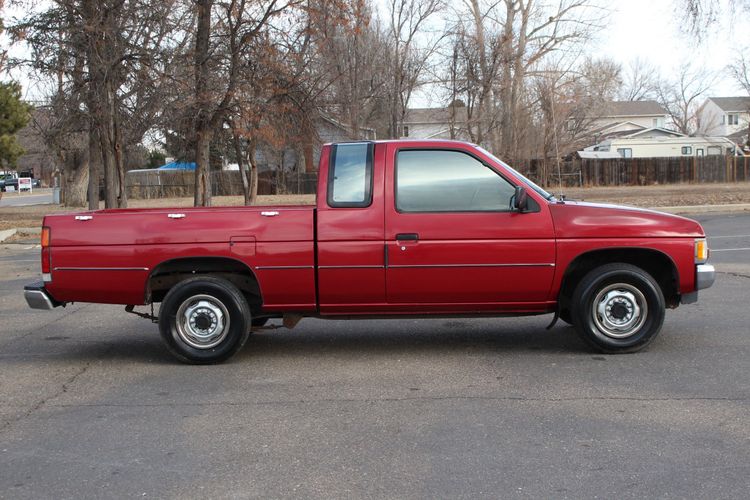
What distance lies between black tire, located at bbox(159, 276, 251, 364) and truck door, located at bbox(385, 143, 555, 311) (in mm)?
1348

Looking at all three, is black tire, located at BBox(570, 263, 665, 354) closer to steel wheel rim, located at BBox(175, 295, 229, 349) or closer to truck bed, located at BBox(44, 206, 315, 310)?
truck bed, located at BBox(44, 206, 315, 310)

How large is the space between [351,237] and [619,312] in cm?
243

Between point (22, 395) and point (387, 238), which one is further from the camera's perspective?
point (387, 238)

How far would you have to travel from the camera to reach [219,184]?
53.2 metres

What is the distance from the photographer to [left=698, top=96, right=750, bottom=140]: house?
8181 cm

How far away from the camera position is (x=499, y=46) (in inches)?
1569

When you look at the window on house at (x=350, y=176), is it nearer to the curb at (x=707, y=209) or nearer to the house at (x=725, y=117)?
the curb at (x=707, y=209)

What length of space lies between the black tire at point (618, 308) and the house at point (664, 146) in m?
58.0

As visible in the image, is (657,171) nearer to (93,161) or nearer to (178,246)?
(93,161)

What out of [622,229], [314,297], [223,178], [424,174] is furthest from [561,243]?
[223,178]

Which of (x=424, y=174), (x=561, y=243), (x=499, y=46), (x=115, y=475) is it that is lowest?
(x=115, y=475)

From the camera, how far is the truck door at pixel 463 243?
6.80m

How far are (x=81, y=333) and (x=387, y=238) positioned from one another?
12.8 feet

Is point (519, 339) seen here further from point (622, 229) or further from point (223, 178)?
point (223, 178)
